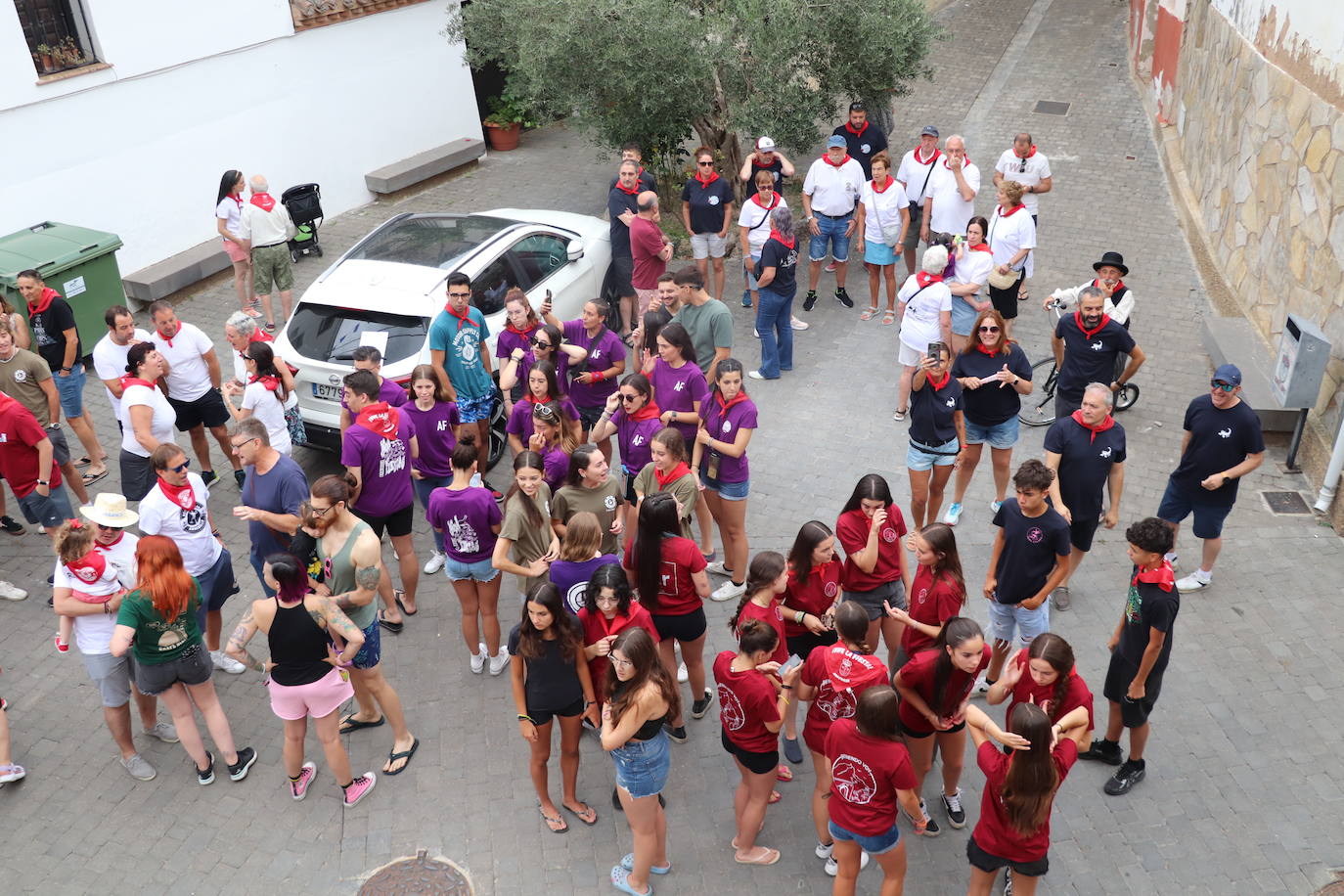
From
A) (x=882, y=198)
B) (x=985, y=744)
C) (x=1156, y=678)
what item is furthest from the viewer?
(x=882, y=198)

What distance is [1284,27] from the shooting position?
1131 cm

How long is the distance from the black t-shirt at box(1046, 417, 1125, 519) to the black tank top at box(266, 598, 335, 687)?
15.2 ft

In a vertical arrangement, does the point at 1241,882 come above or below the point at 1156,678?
below

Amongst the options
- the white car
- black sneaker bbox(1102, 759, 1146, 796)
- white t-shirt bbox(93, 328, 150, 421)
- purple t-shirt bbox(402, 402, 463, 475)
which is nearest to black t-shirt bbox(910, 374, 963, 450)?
black sneaker bbox(1102, 759, 1146, 796)

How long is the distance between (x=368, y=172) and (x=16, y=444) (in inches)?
358

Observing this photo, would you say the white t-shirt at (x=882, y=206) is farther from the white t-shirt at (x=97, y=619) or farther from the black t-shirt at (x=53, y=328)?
the white t-shirt at (x=97, y=619)

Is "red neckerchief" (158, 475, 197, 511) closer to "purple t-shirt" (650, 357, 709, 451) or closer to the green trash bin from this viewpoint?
"purple t-shirt" (650, 357, 709, 451)

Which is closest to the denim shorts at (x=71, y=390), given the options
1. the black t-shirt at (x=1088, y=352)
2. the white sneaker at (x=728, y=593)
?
the white sneaker at (x=728, y=593)

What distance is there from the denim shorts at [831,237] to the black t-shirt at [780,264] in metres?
1.62

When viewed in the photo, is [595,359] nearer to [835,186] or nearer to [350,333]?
[350,333]

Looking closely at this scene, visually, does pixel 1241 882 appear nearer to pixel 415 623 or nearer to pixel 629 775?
pixel 629 775

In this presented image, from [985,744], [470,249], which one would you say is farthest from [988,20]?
[985,744]

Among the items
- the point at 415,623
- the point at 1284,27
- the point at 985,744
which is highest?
the point at 1284,27

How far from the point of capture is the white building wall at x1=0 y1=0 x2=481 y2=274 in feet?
38.8
